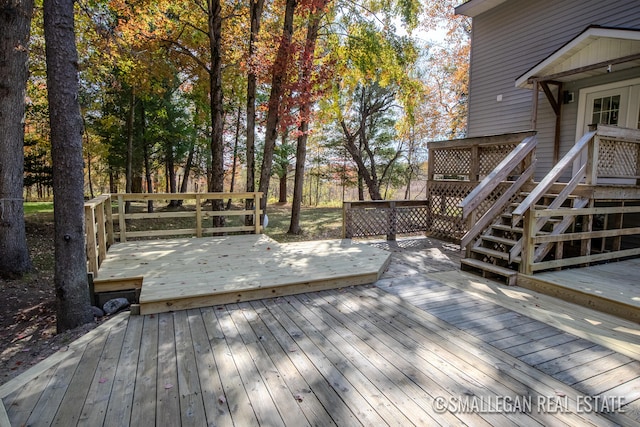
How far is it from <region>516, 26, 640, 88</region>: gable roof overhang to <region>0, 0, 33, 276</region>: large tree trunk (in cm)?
873

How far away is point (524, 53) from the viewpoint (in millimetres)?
7762

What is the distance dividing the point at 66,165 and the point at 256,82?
573 centimetres

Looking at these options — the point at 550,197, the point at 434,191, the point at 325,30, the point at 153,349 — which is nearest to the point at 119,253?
the point at 153,349

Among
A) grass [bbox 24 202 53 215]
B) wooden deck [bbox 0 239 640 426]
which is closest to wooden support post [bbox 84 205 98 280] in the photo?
wooden deck [bbox 0 239 640 426]

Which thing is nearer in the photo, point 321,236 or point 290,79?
point 290,79

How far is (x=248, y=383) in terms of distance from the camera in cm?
229

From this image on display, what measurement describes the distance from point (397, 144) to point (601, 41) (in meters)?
12.0

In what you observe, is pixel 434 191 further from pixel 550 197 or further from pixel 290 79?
pixel 290 79

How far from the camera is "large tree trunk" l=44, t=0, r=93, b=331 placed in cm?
329

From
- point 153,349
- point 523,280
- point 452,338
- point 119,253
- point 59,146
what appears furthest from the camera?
point 119,253

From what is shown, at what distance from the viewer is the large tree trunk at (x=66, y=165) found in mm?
3291

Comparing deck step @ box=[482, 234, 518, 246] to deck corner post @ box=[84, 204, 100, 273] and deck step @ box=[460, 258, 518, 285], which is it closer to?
deck step @ box=[460, 258, 518, 285]

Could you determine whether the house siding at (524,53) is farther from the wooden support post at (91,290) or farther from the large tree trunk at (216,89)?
the wooden support post at (91,290)

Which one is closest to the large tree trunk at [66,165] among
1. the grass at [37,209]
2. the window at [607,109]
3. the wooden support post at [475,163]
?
the wooden support post at [475,163]
